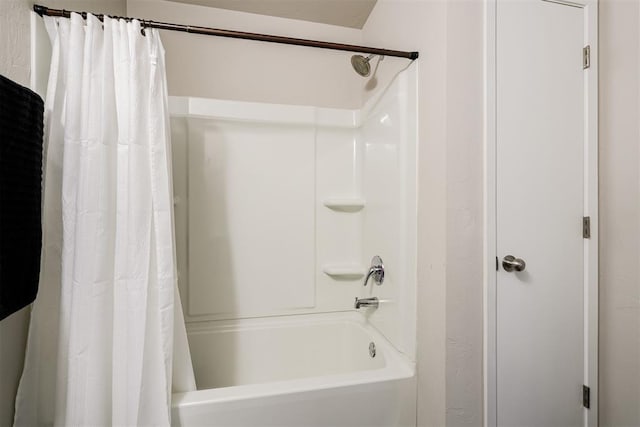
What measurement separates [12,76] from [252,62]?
1.23 metres

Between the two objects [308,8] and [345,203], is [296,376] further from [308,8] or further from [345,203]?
[308,8]

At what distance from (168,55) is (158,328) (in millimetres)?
1538

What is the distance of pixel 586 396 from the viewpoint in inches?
46.5

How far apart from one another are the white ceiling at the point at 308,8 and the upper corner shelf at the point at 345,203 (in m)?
1.14

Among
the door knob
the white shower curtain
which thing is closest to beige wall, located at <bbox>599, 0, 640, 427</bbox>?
the door knob

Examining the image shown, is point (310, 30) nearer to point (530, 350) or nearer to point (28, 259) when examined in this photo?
point (28, 259)


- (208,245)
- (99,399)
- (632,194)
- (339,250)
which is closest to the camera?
(99,399)

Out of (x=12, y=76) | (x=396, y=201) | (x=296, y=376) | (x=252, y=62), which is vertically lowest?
(x=296, y=376)

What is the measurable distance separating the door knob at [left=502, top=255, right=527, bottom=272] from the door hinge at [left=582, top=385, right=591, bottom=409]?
56cm

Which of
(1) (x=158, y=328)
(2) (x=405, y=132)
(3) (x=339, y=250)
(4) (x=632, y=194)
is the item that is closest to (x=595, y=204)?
(4) (x=632, y=194)

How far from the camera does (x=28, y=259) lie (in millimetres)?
838

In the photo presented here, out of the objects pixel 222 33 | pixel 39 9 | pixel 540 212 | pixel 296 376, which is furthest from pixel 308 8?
pixel 296 376

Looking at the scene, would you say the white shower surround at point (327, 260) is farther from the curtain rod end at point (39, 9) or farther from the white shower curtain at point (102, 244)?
the curtain rod end at point (39, 9)

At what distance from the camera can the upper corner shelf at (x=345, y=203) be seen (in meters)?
1.84
